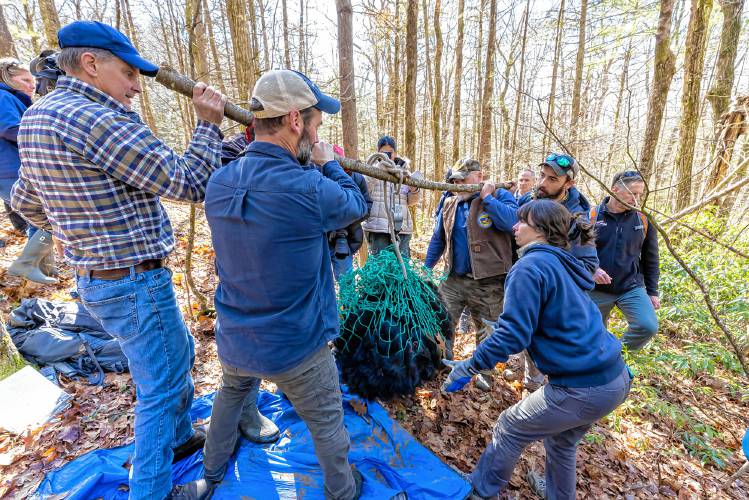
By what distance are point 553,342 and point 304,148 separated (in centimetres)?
180

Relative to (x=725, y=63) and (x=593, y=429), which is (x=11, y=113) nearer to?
(x=593, y=429)

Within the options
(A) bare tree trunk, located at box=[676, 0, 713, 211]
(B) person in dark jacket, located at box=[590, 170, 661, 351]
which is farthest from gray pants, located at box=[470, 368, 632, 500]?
(A) bare tree trunk, located at box=[676, 0, 713, 211]

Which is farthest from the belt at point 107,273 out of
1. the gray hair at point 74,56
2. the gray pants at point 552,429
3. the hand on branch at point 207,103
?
the gray pants at point 552,429

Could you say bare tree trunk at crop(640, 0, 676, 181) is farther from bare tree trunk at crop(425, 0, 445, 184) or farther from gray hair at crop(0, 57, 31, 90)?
gray hair at crop(0, 57, 31, 90)

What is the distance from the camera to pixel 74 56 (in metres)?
1.55

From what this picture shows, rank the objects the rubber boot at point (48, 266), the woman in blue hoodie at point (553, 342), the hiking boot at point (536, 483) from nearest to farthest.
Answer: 1. the woman in blue hoodie at point (553, 342)
2. the hiking boot at point (536, 483)
3. the rubber boot at point (48, 266)

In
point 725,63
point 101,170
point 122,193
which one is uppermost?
point 725,63

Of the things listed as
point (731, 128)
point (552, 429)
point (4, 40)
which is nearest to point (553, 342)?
point (552, 429)

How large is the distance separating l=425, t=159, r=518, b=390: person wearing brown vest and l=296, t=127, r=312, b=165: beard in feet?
6.85

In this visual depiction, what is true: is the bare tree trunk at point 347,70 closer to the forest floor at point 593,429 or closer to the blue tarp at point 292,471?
the forest floor at point 593,429

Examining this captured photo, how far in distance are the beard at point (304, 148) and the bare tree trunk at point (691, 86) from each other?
7.74 meters

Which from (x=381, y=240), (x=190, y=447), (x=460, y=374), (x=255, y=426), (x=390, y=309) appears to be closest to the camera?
(x=460, y=374)

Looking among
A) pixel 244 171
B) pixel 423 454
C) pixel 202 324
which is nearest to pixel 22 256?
pixel 202 324

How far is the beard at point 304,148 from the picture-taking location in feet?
5.38
